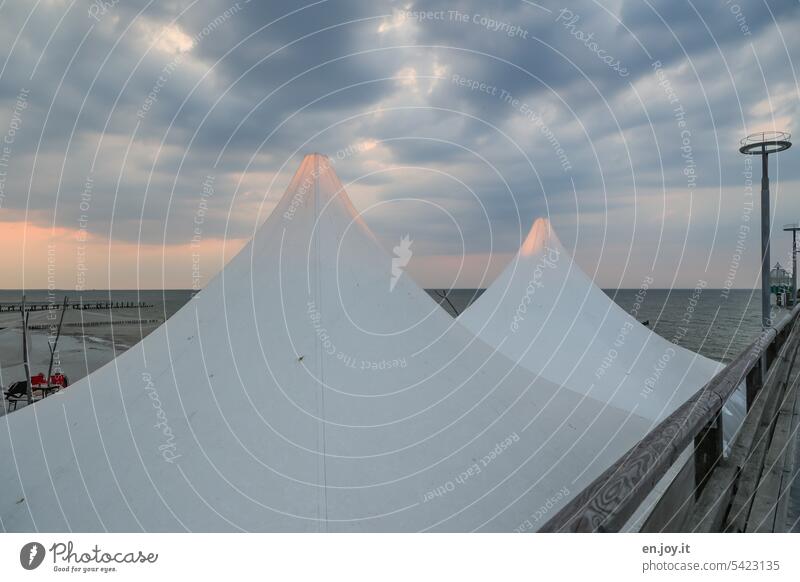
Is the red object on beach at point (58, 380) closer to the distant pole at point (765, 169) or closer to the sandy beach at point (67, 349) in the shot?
the sandy beach at point (67, 349)

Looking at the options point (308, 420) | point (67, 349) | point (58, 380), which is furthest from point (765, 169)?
point (67, 349)

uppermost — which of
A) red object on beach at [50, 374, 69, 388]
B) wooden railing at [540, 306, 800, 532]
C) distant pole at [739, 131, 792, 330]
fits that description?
distant pole at [739, 131, 792, 330]

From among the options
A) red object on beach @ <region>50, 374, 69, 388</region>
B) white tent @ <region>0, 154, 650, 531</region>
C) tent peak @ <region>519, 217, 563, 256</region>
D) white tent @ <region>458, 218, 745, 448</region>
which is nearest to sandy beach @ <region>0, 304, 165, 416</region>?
red object on beach @ <region>50, 374, 69, 388</region>

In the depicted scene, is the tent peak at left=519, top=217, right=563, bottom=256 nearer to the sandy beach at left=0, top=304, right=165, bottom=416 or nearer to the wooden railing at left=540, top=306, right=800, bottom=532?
the wooden railing at left=540, top=306, right=800, bottom=532

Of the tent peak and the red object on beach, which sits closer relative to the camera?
the tent peak

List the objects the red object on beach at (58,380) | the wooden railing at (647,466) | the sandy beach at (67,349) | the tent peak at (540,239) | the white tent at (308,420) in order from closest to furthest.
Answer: the wooden railing at (647,466) → the white tent at (308,420) → the tent peak at (540,239) → the red object on beach at (58,380) → the sandy beach at (67,349)

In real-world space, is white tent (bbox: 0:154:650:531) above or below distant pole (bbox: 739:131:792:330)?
below

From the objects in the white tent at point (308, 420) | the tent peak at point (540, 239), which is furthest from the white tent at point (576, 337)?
the white tent at point (308, 420)
